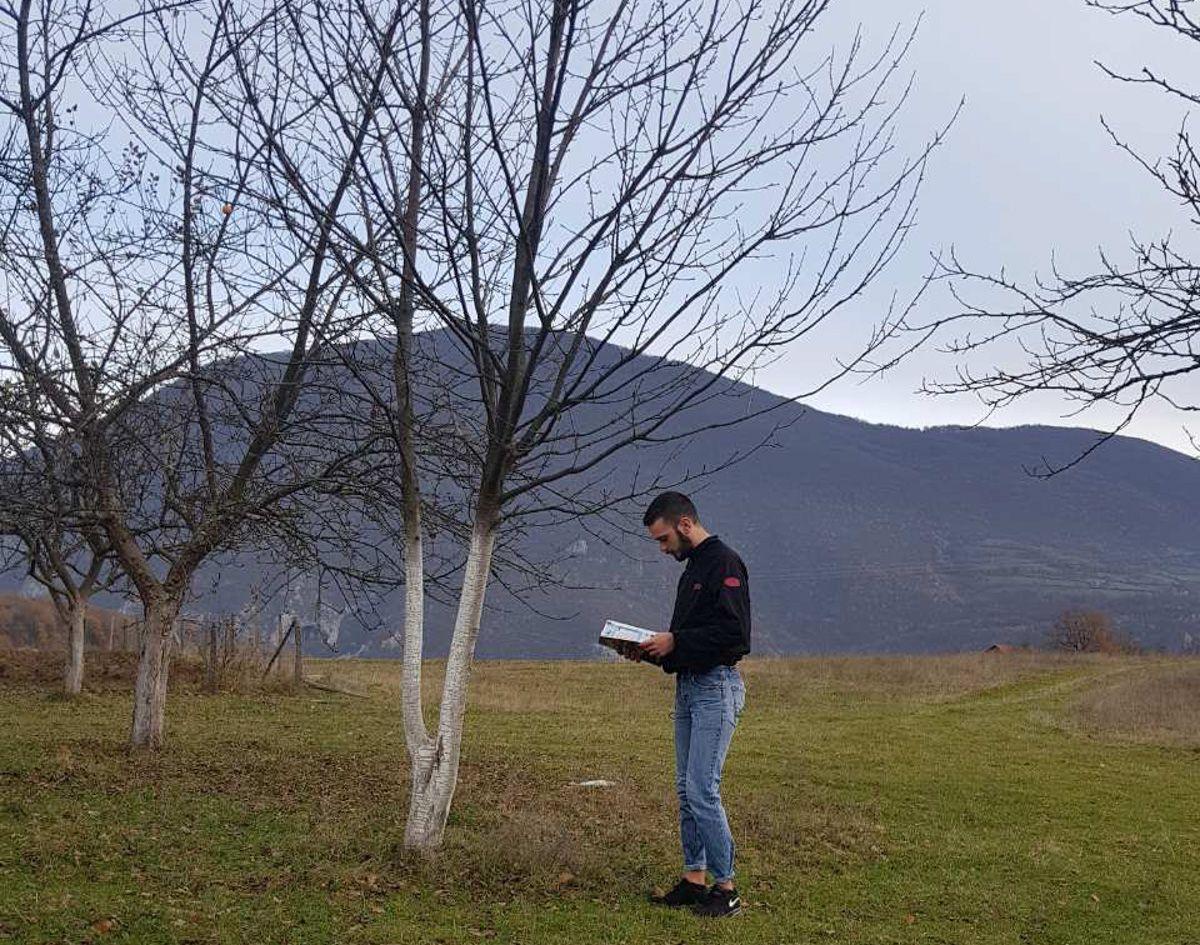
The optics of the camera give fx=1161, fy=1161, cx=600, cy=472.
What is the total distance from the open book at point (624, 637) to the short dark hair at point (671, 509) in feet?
1.79

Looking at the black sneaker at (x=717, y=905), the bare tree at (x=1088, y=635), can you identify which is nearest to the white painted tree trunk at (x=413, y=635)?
the black sneaker at (x=717, y=905)

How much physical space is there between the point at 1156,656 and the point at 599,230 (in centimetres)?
4393

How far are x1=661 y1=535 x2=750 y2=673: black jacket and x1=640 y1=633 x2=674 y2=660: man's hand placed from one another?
0.11 feet

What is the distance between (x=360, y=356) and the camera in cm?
893

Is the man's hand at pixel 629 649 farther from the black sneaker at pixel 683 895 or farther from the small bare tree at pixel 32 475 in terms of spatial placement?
the small bare tree at pixel 32 475

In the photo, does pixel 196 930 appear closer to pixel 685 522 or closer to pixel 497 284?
pixel 685 522

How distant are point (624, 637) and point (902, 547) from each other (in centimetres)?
10951

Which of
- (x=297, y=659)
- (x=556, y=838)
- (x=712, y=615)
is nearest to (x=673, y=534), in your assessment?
(x=712, y=615)

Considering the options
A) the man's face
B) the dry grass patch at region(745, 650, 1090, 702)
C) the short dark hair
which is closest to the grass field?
the man's face

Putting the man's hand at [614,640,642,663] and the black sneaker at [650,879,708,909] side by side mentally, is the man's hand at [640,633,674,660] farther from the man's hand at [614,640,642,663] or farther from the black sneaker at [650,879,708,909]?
the black sneaker at [650,879,708,909]

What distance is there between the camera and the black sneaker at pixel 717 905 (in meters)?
5.85

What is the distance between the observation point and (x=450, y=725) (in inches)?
252

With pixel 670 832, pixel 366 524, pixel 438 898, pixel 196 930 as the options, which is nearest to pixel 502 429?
pixel 438 898

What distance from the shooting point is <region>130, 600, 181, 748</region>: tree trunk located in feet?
34.5
